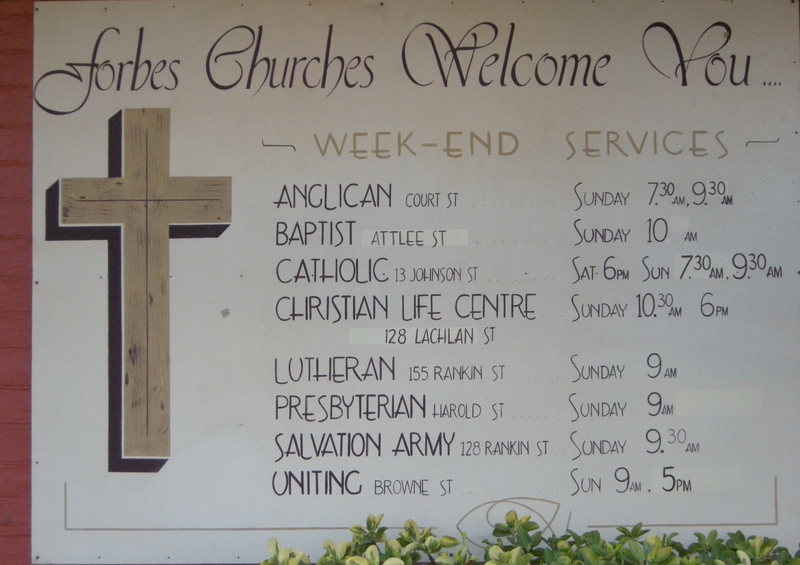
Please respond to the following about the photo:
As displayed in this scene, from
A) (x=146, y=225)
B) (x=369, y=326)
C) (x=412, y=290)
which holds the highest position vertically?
(x=146, y=225)

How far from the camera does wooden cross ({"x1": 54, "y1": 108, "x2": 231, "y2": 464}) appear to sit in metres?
2.38

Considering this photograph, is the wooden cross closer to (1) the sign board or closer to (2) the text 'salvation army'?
(1) the sign board

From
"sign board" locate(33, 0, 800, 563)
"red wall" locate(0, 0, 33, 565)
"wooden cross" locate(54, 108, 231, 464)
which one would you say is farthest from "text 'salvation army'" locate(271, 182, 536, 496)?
"red wall" locate(0, 0, 33, 565)

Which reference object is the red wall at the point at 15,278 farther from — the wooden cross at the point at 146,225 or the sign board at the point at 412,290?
the wooden cross at the point at 146,225

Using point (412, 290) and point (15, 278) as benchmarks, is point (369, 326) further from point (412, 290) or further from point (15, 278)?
point (15, 278)

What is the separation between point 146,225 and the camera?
241 centimetres

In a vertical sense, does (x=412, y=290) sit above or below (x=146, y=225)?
below

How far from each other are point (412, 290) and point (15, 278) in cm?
141

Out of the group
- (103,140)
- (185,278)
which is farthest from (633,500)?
(103,140)

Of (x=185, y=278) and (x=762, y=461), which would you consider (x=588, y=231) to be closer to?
(x=762, y=461)

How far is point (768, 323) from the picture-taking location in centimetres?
240

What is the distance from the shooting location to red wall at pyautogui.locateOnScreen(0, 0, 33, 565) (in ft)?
7.90

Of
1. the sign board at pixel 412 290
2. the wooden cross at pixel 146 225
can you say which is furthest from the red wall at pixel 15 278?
the wooden cross at pixel 146 225

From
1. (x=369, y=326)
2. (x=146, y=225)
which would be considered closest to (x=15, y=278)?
(x=146, y=225)
